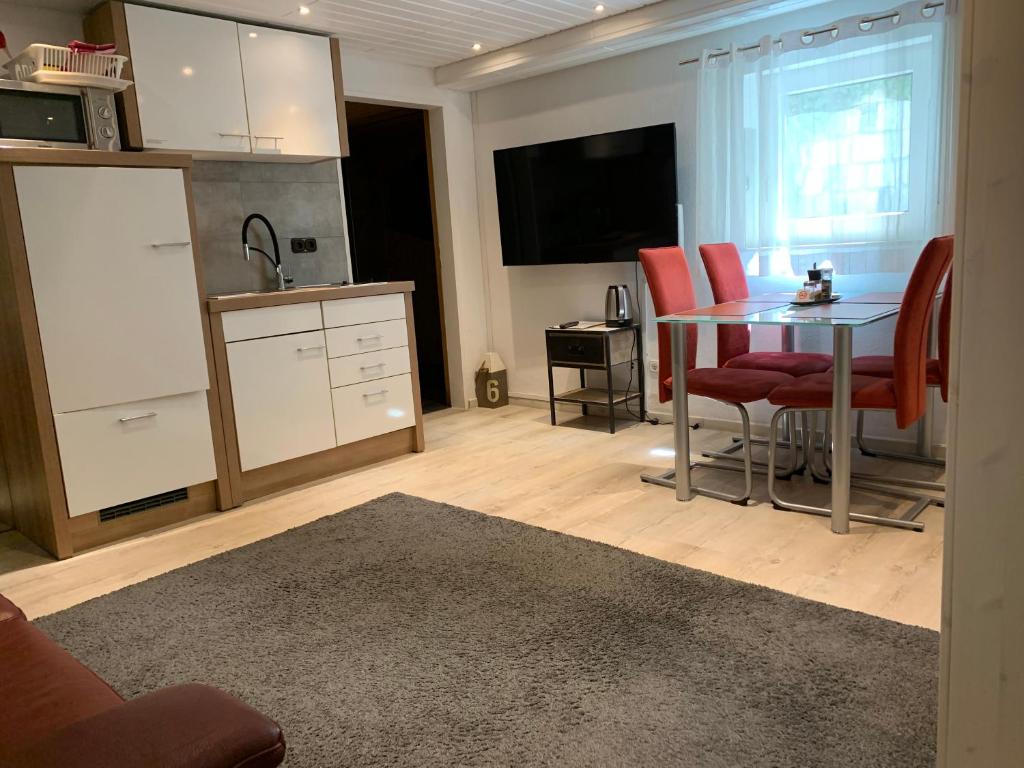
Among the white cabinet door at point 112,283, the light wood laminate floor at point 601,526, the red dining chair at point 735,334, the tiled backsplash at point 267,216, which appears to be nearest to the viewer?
the light wood laminate floor at point 601,526

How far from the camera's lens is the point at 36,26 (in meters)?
3.37

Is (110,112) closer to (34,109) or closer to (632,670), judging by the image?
(34,109)

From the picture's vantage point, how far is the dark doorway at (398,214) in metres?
5.72

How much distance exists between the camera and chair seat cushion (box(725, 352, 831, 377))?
3434mm

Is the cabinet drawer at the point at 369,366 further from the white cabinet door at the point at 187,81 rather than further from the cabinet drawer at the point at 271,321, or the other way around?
the white cabinet door at the point at 187,81

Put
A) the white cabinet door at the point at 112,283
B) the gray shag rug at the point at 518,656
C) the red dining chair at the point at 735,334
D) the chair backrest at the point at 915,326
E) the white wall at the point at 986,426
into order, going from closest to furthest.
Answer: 1. the white wall at the point at 986,426
2. the gray shag rug at the point at 518,656
3. the chair backrest at the point at 915,326
4. the white cabinet door at the point at 112,283
5. the red dining chair at the point at 735,334

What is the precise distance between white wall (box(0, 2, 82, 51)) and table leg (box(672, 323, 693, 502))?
300cm

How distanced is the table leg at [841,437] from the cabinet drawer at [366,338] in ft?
7.24

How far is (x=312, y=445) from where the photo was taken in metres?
3.71

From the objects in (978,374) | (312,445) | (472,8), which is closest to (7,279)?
(312,445)

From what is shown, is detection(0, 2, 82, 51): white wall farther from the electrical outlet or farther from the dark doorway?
the dark doorway

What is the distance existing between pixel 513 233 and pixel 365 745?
12.2 feet

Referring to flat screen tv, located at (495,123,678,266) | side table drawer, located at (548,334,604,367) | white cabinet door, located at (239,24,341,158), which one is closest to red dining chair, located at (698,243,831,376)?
flat screen tv, located at (495,123,678,266)

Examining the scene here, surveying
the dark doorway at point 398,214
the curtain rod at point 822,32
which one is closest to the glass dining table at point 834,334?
the curtain rod at point 822,32
